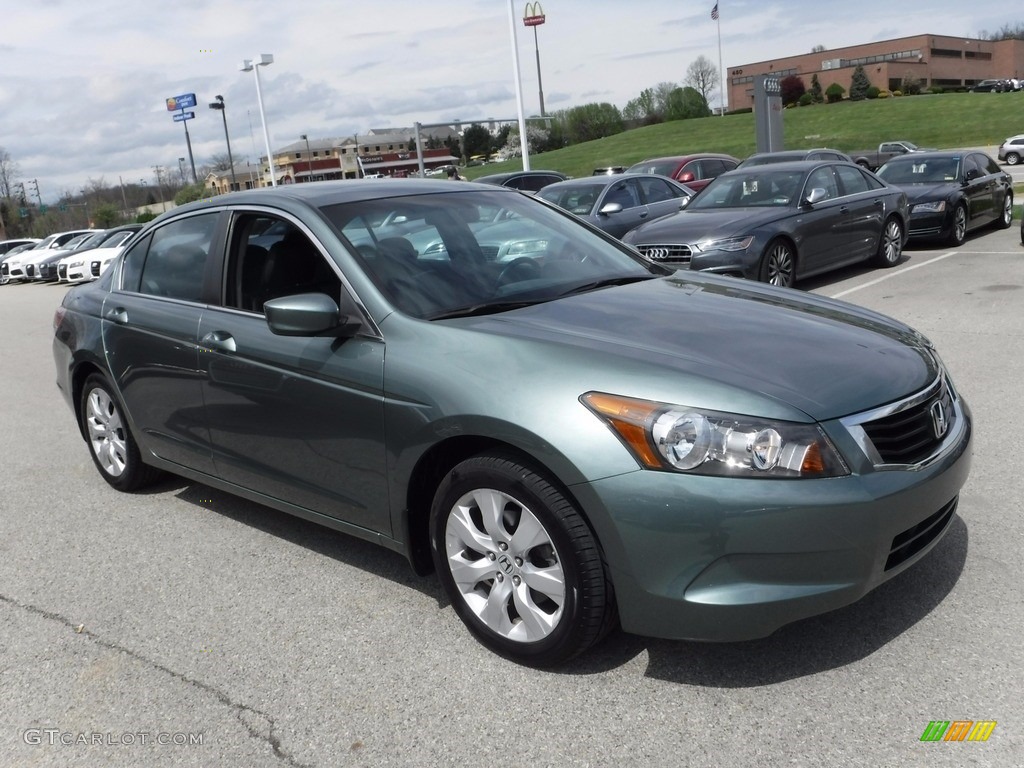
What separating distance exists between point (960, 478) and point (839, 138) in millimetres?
76646

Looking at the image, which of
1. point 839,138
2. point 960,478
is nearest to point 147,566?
point 960,478

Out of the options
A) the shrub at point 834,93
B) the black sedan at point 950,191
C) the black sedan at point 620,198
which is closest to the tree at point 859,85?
the shrub at point 834,93

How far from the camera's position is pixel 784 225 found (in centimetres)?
1079

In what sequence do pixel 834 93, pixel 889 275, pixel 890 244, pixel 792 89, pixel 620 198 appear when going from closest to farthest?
1. pixel 889 275
2. pixel 890 244
3. pixel 620 198
4. pixel 834 93
5. pixel 792 89

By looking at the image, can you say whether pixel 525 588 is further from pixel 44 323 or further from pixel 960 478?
pixel 44 323

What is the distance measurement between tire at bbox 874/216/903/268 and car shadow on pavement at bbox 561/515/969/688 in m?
10.0

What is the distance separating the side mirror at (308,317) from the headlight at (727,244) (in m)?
7.37

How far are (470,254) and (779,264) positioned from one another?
7433mm

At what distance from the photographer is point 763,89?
27328 millimetres

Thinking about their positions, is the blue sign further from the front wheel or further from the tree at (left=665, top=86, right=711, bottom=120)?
the tree at (left=665, top=86, right=711, bottom=120)

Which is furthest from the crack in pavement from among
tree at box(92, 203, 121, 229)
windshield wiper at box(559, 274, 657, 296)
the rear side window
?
tree at box(92, 203, 121, 229)

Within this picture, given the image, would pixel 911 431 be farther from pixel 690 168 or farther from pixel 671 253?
pixel 690 168

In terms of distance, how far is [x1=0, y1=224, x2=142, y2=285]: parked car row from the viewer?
25.9 meters

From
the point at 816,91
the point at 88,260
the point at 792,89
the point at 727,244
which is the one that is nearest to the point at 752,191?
the point at 727,244
